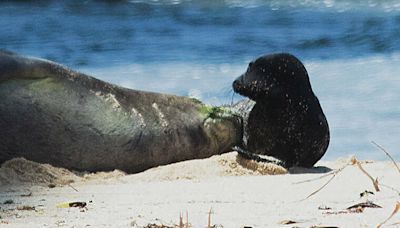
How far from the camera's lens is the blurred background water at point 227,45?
8.46 metres

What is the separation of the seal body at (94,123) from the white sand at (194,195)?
129 mm

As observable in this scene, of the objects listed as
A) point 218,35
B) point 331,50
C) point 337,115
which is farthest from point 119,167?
point 218,35

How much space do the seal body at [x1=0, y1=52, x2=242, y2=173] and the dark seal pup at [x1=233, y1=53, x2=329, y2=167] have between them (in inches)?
6.5

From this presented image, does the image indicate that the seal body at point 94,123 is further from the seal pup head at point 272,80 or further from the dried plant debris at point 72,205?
the dried plant debris at point 72,205

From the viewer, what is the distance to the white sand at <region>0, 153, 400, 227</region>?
11.1 ft

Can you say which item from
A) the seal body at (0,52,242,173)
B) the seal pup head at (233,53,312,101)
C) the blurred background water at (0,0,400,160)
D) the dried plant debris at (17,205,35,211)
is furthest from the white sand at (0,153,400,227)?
the blurred background water at (0,0,400,160)

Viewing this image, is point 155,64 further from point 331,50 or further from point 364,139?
point 364,139

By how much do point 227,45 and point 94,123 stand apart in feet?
22.1

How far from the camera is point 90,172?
17.1 feet

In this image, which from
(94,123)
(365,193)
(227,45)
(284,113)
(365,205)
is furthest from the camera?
(227,45)

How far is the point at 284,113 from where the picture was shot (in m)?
5.64

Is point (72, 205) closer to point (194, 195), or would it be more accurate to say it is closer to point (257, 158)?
point (194, 195)

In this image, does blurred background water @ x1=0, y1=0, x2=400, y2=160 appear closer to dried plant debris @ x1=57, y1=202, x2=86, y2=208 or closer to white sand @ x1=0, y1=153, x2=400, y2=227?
white sand @ x1=0, y1=153, x2=400, y2=227

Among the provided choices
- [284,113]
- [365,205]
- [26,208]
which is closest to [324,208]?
[365,205]
